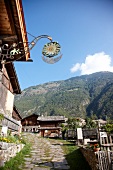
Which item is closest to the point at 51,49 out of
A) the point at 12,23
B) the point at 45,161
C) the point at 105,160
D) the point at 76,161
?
the point at 12,23

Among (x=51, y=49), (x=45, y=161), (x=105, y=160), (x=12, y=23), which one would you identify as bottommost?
(x=45, y=161)

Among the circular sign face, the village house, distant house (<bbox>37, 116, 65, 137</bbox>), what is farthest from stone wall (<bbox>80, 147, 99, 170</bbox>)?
distant house (<bbox>37, 116, 65, 137</bbox>)

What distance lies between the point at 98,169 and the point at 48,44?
4.67 meters

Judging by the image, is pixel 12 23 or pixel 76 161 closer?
pixel 12 23

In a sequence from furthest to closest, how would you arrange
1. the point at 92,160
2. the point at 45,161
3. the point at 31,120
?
the point at 31,120 < the point at 45,161 < the point at 92,160

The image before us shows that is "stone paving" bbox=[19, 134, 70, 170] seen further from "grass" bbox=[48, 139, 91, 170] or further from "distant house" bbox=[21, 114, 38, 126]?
"distant house" bbox=[21, 114, 38, 126]

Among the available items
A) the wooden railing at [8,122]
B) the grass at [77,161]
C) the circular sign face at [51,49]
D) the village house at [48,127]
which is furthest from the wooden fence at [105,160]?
the village house at [48,127]

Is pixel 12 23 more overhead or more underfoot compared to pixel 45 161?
more overhead

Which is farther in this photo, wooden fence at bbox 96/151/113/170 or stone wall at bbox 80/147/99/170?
stone wall at bbox 80/147/99/170

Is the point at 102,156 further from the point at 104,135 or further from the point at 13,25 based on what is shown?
the point at 13,25

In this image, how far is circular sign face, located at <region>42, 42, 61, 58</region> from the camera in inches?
219

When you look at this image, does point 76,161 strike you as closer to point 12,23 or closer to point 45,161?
point 45,161

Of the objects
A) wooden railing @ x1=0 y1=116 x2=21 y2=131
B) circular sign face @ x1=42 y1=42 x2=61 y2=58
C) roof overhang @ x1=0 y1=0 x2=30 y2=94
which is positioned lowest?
wooden railing @ x1=0 y1=116 x2=21 y2=131

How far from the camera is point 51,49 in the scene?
560 cm
